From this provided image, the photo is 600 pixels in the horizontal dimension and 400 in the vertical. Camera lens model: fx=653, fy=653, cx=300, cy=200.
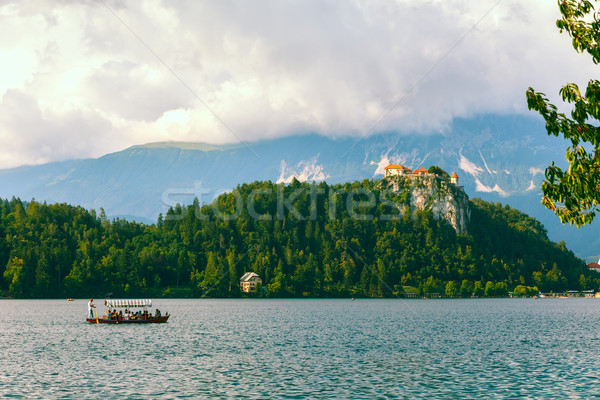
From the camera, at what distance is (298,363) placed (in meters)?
76.4

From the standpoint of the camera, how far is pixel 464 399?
53.4 metres

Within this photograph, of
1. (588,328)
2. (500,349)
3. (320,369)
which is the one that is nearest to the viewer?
(320,369)

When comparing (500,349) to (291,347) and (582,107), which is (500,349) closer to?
(291,347)

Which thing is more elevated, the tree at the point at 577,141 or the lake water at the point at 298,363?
the tree at the point at 577,141

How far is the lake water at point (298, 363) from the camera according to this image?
57750 millimetres

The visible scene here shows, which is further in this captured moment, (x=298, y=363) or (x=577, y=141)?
(x=298, y=363)

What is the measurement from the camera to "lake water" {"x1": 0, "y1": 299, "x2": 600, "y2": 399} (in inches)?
2274

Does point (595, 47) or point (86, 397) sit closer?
point (595, 47)

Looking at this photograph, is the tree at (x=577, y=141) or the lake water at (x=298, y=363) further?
the lake water at (x=298, y=363)

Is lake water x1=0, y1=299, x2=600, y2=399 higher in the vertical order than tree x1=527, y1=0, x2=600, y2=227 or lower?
lower

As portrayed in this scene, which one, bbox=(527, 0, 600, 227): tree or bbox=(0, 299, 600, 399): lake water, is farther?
bbox=(0, 299, 600, 399): lake water

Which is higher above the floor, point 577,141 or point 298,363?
point 577,141

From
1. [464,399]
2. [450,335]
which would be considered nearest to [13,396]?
[464,399]

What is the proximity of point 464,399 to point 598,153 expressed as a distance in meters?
27.1
